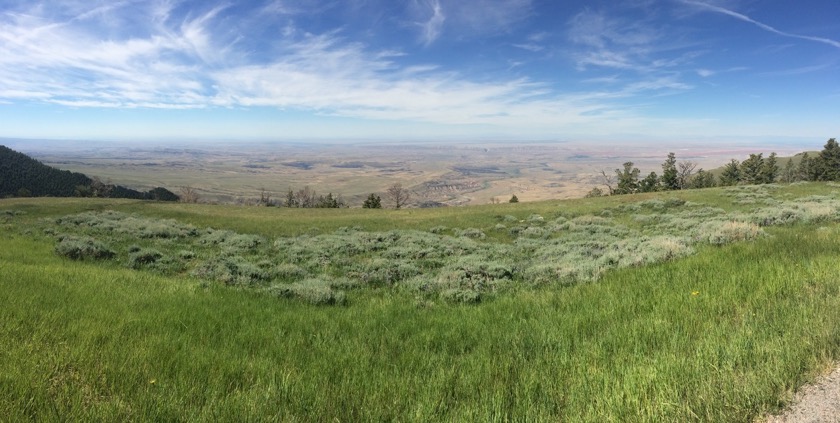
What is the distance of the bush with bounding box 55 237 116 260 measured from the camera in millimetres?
12453

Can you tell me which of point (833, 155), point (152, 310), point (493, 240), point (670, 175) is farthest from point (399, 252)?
point (833, 155)

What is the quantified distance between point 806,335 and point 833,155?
9634 centimetres

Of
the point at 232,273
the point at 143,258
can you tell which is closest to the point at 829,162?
the point at 232,273

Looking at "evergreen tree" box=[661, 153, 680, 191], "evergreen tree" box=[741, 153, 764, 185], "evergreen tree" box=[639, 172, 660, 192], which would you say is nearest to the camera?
"evergreen tree" box=[661, 153, 680, 191]

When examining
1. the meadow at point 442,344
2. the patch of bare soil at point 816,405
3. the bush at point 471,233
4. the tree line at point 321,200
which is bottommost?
the tree line at point 321,200

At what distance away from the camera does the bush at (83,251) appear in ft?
40.9

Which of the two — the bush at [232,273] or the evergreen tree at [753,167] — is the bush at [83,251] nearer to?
the bush at [232,273]

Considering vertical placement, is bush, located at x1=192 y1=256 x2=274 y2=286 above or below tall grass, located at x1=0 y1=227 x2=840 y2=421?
below

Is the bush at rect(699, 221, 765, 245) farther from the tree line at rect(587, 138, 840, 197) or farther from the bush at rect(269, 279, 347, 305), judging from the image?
the tree line at rect(587, 138, 840, 197)

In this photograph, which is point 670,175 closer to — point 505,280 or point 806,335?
point 505,280

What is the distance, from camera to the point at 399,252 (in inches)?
621

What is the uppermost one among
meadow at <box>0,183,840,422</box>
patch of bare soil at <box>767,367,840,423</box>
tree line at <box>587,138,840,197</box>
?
tree line at <box>587,138,840,197</box>

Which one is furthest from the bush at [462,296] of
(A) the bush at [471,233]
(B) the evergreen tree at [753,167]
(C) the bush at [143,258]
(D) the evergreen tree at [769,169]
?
(B) the evergreen tree at [753,167]

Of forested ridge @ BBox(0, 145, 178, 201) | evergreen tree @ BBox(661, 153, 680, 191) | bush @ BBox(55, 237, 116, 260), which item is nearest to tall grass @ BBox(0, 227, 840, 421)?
bush @ BBox(55, 237, 116, 260)
